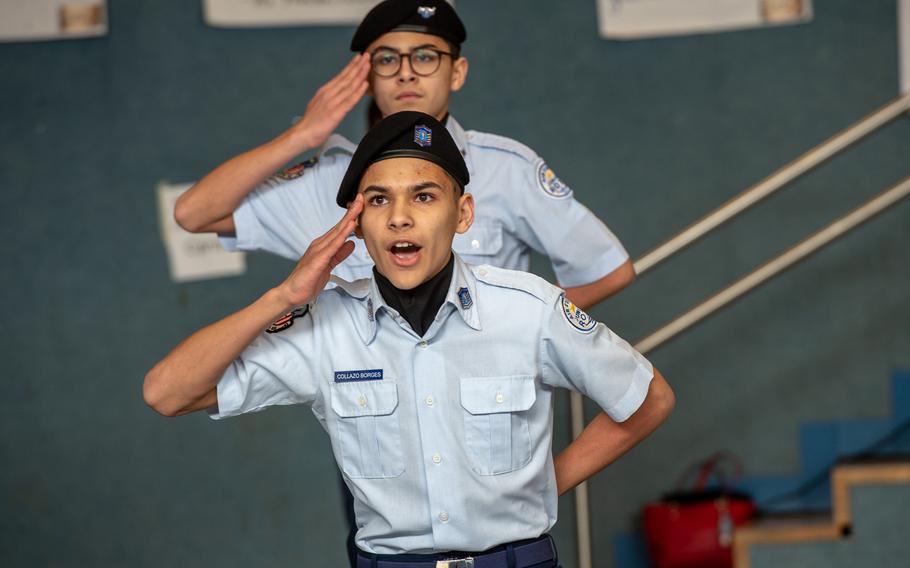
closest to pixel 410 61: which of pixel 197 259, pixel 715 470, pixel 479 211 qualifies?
pixel 479 211

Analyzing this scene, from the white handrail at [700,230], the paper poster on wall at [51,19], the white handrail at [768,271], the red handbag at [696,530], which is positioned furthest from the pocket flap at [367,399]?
the paper poster on wall at [51,19]

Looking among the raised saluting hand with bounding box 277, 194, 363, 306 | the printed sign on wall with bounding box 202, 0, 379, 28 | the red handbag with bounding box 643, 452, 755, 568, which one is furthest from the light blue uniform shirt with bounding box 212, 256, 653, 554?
the printed sign on wall with bounding box 202, 0, 379, 28

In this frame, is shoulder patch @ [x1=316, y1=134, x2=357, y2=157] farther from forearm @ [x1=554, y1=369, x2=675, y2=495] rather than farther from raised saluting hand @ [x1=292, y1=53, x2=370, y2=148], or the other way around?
forearm @ [x1=554, y1=369, x2=675, y2=495]

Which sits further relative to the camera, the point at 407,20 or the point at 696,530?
the point at 696,530

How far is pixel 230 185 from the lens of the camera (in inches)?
85.0

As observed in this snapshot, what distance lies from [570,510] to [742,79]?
1.74 meters

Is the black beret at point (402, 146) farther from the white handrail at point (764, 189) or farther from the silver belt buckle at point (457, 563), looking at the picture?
the white handrail at point (764, 189)

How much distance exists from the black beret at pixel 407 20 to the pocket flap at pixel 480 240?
0.37m

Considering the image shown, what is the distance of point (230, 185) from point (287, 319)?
469 mm

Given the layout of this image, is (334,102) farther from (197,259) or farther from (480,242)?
(197,259)

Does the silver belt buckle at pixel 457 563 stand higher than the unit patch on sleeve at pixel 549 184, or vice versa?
the unit patch on sleeve at pixel 549 184

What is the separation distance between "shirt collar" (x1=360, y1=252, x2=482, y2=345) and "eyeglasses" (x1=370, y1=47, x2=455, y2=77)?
1.67 ft

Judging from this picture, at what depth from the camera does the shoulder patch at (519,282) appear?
5.80 feet

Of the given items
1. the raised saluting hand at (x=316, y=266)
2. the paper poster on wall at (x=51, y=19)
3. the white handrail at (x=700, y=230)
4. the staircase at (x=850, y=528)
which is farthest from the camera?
the paper poster on wall at (x=51, y=19)
